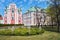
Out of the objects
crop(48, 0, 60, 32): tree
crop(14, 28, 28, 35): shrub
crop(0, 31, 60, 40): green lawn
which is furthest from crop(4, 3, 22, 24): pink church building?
crop(48, 0, 60, 32): tree

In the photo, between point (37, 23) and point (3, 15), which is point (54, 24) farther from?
point (3, 15)

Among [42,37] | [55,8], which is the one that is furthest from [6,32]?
[55,8]

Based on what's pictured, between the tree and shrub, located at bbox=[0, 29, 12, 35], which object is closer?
shrub, located at bbox=[0, 29, 12, 35]

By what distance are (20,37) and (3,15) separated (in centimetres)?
65

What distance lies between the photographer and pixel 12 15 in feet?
14.6

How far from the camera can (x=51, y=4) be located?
14.8 feet

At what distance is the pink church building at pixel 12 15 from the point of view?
14.5 feet

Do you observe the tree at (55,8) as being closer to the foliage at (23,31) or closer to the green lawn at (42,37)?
the green lawn at (42,37)

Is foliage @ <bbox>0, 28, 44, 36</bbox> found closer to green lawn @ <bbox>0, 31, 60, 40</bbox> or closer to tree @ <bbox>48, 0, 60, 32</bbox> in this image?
green lawn @ <bbox>0, 31, 60, 40</bbox>

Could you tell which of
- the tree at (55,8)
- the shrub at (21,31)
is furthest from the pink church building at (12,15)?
the tree at (55,8)

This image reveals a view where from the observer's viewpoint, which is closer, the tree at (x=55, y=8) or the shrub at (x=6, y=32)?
the shrub at (x=6, y=32)

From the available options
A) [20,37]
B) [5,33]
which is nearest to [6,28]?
[5,33]

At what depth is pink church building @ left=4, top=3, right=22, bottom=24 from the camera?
14.5 feet

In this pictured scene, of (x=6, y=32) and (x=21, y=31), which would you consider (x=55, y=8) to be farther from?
(x=6, y=32)
